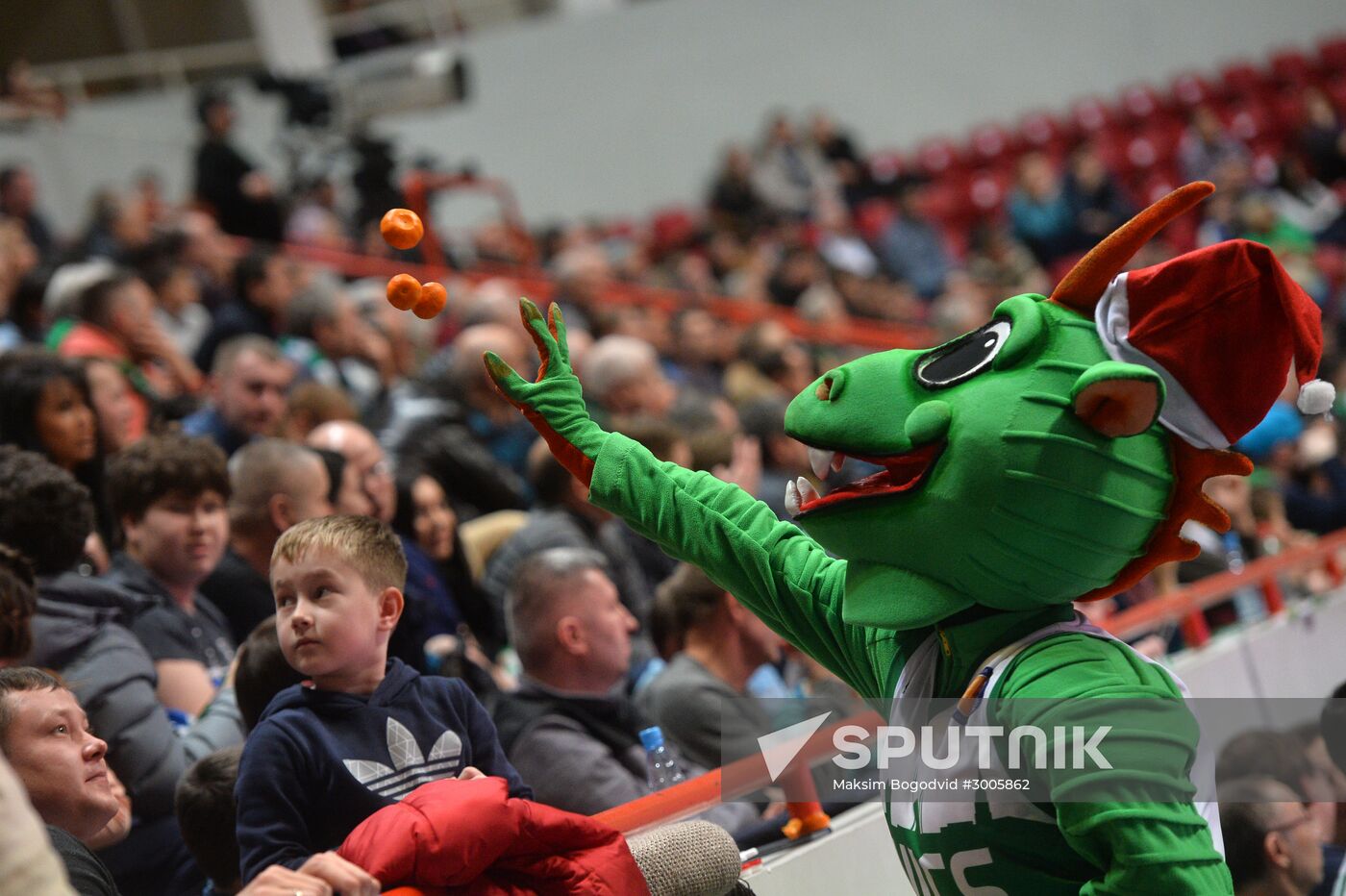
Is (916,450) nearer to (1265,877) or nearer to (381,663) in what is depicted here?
(381,663)

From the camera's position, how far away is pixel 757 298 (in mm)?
8156

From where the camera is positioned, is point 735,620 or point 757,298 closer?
point 735,620

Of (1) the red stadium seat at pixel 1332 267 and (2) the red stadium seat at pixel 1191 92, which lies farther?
(2) the red stadium seat at pixel 1191 92

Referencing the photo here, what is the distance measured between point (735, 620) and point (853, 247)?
22.6 feet

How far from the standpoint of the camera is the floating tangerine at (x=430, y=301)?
164cm

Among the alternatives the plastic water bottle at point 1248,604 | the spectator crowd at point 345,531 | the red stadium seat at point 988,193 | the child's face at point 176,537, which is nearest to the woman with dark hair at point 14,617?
the spectator crowd at point 345,531

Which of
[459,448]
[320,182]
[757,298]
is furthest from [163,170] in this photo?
[459,448]

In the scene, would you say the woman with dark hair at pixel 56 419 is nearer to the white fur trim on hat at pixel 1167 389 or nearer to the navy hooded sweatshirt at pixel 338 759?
the navy hooded sweatshirt at pixel 338 759

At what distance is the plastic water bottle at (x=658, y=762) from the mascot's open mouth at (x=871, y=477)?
763mm

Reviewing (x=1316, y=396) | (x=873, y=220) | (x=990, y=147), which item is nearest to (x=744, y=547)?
(x=1316, y=396)

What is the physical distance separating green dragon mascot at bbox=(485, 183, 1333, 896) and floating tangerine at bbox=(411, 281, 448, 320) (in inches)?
3.7

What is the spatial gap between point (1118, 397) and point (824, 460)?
33 cm

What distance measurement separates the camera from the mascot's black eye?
1.56 m

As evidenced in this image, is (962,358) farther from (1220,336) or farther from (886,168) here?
(886,168)
